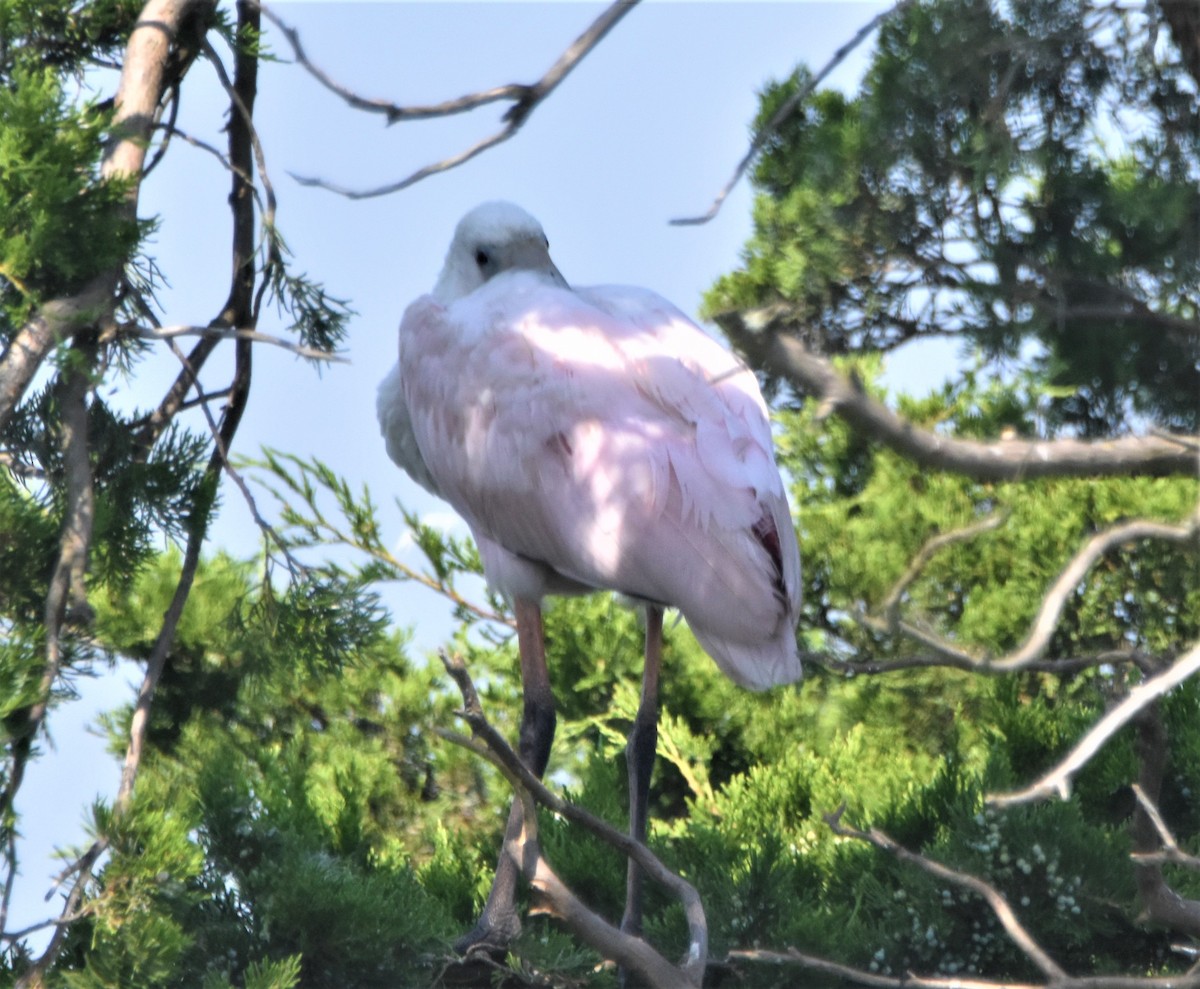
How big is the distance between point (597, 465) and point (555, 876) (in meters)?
1.31

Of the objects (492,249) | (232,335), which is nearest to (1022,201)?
(492,249)

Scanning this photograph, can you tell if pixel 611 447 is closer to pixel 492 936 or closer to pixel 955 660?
pixel 492 936

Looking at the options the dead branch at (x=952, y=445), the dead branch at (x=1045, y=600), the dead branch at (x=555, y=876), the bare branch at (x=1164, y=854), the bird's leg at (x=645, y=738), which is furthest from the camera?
the bird's leg at (x=645, y=738)

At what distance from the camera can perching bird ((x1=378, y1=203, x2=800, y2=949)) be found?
3127 mm

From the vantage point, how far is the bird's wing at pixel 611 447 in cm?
313

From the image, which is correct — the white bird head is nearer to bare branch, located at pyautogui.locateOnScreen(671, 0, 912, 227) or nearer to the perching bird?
the perching bird

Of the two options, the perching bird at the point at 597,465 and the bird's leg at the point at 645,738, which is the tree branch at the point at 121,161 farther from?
the bird's leg at the point at 645,738

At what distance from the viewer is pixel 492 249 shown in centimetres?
383

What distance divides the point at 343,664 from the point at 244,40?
1.20 m

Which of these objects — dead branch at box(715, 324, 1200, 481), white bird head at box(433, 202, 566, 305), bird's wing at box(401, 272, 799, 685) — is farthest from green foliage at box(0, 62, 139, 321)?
dead branch at box(715, 324, 1200, 481)

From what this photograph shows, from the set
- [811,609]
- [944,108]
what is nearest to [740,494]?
[944,108]

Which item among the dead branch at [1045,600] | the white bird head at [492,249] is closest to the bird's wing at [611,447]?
the white bird head at [492,249]

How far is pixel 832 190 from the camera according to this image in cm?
412

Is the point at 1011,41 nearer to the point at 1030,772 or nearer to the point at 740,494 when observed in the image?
the point at 740,494
